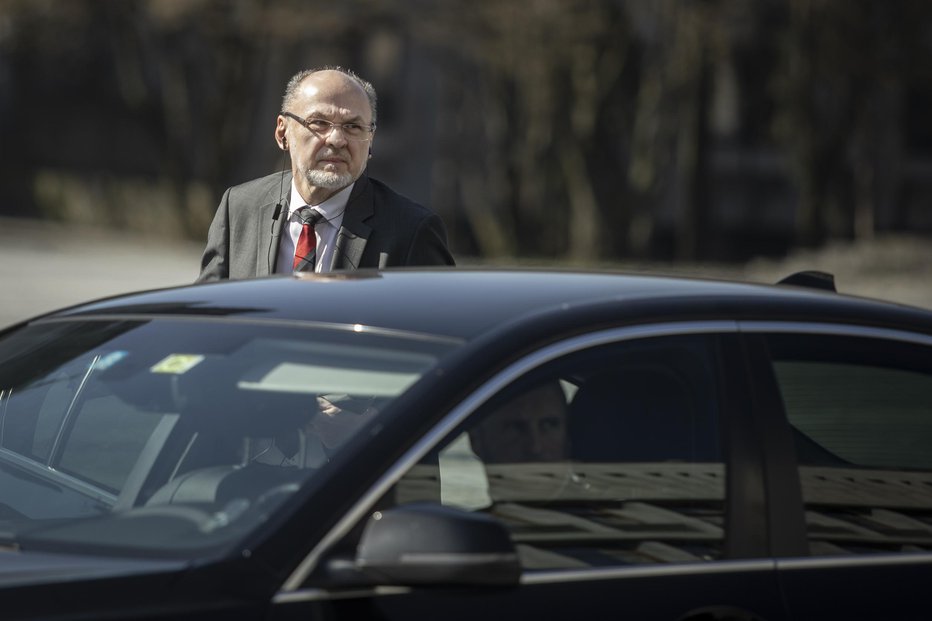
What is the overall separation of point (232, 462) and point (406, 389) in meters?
0.42

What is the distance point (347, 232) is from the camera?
5.56m

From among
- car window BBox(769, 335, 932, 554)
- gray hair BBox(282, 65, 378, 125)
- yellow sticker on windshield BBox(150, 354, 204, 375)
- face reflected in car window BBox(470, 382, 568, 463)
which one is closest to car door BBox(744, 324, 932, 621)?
car window BBox(769, 335, 932, 554)

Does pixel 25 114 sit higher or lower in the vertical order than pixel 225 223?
higher

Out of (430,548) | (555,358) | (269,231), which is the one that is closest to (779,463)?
(555,358)

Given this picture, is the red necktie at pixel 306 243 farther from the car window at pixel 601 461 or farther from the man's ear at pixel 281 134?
the car window at pixel 601 461

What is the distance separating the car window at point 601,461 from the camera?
3.39 metres

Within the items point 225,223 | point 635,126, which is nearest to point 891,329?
point 225,223

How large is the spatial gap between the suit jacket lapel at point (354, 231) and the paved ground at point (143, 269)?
12660mm

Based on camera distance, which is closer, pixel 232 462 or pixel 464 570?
pixel 464 570

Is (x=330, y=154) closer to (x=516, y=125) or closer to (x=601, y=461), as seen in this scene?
(x=601, y=461)

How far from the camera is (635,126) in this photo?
35625 mm

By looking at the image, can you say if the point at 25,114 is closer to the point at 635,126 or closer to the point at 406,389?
the point at 635,126

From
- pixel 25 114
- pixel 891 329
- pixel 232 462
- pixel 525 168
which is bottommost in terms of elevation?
pixel 232 462

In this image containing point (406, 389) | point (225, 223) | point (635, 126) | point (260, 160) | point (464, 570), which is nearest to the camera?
point (464, 570)
